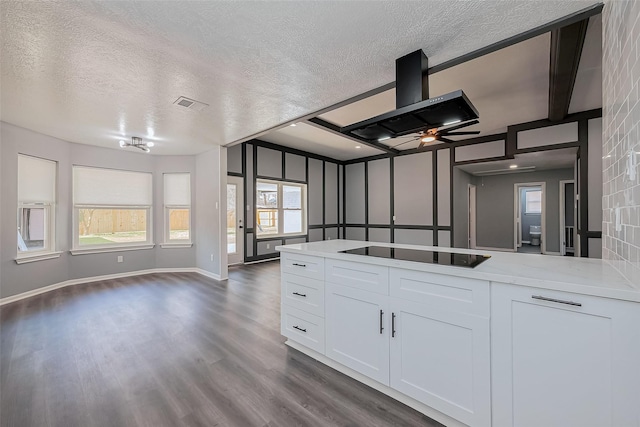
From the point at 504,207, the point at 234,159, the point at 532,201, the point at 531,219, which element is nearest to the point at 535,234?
the point at 531,219

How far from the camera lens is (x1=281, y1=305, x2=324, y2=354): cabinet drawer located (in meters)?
2.24

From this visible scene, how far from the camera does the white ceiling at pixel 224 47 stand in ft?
5.45

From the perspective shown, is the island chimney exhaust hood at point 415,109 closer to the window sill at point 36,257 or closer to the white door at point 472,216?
the window sill at point 36,257

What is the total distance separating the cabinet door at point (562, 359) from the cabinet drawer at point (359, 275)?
2.13 ft

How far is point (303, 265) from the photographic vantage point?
2.37 m

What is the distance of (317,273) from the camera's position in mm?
2254

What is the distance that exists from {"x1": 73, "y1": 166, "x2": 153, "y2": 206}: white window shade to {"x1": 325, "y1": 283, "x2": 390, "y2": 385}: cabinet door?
4980 millimetres

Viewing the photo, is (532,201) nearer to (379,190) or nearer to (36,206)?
(379,190)

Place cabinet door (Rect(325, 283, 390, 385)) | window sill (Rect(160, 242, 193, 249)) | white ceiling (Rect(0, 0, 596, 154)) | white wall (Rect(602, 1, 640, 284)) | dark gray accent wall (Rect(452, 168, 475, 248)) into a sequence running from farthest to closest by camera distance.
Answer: dark gray accent wall (Rect(452, 168, 475, 248)) < window sill (Rect(160, 242, 193, 249)) < cabinet door (Rect(325, 283, 390, 385)) < white ceiling (Rect(0, 0, 596, 154)) < white wall (Rect(602, 1, 640, 284))

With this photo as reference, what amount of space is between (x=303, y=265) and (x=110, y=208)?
471 cm

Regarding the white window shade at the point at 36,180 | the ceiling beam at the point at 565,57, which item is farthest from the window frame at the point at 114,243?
the ceiling beam at the point at 565,57

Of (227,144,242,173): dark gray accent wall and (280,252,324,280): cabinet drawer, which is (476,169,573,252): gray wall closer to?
(227,144,242,173): dark gray accent wall

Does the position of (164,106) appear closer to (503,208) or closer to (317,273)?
(317,273)

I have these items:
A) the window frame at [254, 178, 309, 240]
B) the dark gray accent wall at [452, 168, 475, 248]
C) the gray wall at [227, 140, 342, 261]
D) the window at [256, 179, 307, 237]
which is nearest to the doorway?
the dark gray accent wall at [452, 168, 475, 248]
